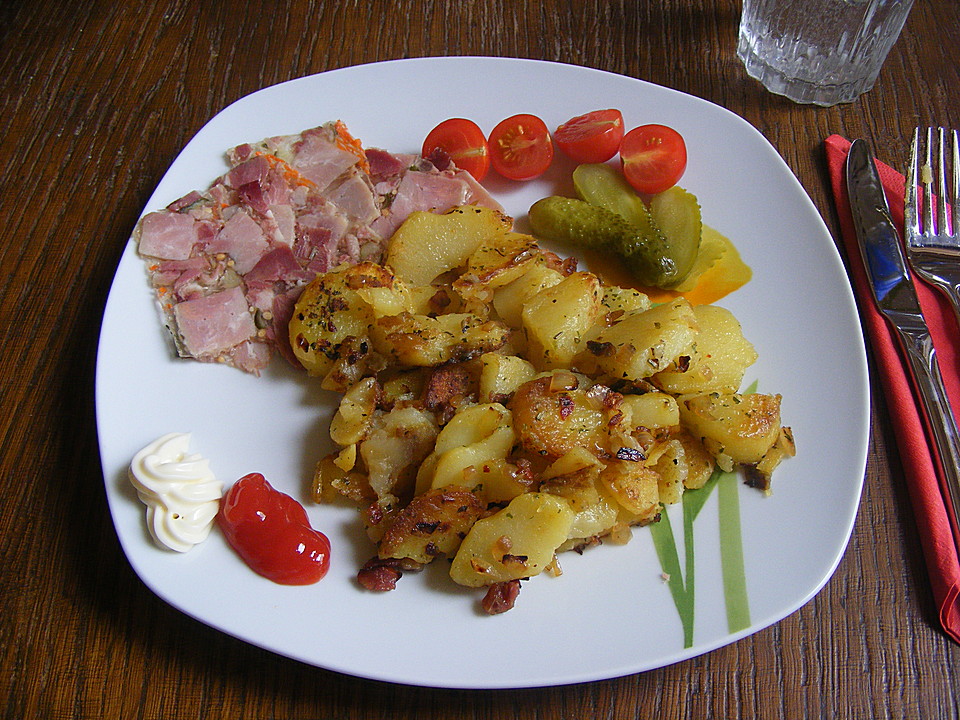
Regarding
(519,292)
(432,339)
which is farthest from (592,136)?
(432,339)

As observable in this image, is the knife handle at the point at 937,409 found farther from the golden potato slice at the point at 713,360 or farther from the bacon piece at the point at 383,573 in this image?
the bacon piece at the point at 383,573

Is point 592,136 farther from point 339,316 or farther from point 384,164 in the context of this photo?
point 339,316

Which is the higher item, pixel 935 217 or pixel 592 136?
pixel 592 136

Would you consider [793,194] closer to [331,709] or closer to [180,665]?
[331,709]

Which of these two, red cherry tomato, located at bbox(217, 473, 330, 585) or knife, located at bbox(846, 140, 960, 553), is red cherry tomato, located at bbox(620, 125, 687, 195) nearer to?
knife, located at bbox(846, 140, 960, 553)

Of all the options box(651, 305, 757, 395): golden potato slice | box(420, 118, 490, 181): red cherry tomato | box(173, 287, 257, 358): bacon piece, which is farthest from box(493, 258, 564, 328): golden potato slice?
box(173, 287, 257, 358): bacon piece

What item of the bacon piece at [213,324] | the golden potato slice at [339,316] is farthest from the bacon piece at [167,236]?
the golden potato slice at [339,316]
